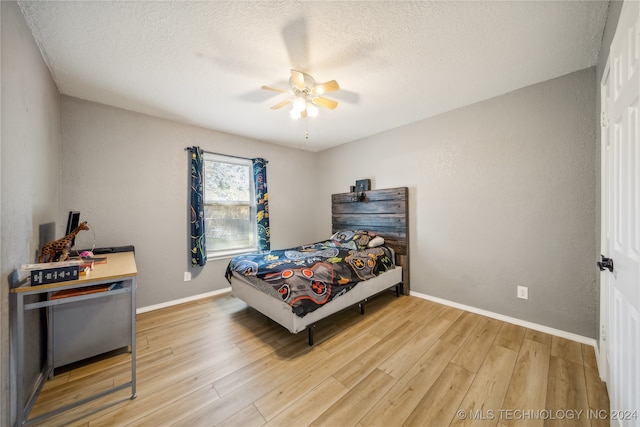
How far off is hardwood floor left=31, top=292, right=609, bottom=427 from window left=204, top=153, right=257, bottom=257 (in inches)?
52.8

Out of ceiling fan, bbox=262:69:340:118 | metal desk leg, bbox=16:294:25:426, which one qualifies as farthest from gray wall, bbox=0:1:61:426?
ceiling fan, bbox=262:69:340:118

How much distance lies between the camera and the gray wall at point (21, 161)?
1196 millimetres

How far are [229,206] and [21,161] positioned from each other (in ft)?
7.43

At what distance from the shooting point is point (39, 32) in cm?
155

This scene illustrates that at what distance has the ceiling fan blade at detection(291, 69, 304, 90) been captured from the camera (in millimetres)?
1800

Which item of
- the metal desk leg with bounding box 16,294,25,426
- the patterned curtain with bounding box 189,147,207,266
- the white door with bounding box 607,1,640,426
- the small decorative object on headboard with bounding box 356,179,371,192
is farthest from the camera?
the small decorative object on headboard with bounding box 356,179,371,192

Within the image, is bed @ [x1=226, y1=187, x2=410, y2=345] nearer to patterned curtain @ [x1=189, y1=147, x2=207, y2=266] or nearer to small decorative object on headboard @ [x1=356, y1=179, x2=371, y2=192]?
small decorative object on headboard @ [x1=356, y1=179, x2=371, y2=192]

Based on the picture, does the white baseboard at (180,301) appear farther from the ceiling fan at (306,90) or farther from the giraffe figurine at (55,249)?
the ceiling fan at (306,90)

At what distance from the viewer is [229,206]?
362 cm

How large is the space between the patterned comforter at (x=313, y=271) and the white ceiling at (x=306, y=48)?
1.86 m

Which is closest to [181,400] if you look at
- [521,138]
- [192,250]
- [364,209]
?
[192,250]

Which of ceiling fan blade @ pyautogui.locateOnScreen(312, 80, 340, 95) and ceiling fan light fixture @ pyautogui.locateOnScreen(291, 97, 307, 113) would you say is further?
ceiling fan light fixture @ pyautogui.locateOnScreen(291, 97, 307, 113)

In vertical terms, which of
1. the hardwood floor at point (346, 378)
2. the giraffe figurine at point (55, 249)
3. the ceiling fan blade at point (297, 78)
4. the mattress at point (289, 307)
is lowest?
the hardwood floor at point (346, 378)

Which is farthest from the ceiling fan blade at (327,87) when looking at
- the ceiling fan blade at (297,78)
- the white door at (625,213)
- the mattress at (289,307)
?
the mattress at (289,307)
